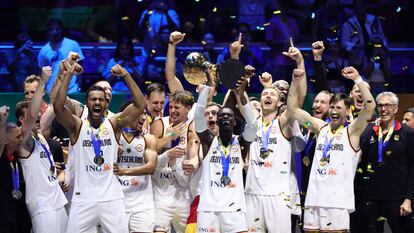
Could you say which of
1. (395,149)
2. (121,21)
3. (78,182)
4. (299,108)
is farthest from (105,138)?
(121,21)

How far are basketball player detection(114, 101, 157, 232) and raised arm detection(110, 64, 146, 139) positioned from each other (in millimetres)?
208

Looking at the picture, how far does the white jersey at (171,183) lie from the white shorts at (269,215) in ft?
2.68

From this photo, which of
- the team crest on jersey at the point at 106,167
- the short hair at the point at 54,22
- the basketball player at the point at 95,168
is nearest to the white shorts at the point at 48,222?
the basketball player at the point at 95,168

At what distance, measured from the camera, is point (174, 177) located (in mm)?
12094

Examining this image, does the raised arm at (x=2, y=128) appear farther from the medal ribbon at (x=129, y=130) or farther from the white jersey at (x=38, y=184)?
the medal ribbon at (x=129, y=130)

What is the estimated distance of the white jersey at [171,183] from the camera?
1198 centimetres

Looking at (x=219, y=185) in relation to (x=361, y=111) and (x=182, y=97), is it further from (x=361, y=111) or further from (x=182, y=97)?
(x=361, y=111)

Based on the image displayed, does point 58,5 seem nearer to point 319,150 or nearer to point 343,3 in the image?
point 343,3

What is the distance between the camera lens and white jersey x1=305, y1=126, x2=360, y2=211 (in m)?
11.8

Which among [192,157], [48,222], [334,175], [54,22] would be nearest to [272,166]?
[334,175]

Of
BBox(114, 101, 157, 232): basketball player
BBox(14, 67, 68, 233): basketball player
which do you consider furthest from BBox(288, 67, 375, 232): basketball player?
BBox(14, 67, 68, 233): basketball player

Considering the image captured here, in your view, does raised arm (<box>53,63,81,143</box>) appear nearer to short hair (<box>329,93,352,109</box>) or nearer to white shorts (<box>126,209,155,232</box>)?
white shorts (<box>126,209,155,232</box>)

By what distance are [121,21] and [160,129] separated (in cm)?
491

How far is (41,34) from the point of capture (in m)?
16.7
